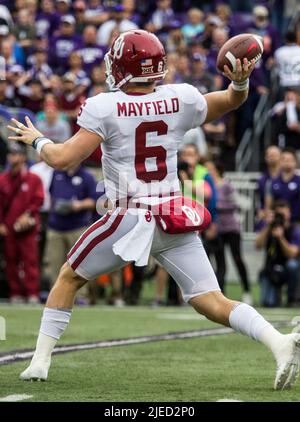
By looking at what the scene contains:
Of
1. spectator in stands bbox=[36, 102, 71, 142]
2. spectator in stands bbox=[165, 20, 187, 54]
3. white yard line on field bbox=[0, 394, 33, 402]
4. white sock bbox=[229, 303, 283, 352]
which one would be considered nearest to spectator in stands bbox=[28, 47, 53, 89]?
spectator in stands bbox=[36, 102, 71, 142]

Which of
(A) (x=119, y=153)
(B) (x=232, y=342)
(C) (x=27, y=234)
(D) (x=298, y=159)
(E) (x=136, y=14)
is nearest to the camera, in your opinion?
(A) (x=119, y=153)

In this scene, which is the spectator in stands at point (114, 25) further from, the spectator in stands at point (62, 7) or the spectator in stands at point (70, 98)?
the spectator in stands at point (70, 98)

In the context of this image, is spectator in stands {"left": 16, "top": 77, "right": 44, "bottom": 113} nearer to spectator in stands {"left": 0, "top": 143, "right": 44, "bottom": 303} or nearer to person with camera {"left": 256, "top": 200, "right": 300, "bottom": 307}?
spectator in stands {"left": 0, "top": 143, "right": 44, "bottom": 303}

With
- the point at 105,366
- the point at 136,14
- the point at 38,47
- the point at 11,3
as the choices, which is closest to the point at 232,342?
the point at 105,366

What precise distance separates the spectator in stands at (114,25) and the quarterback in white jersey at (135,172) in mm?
10965

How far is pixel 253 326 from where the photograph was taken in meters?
5.80

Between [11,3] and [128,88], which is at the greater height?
[128,88]

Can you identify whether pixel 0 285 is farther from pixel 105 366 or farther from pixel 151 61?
pixel 151 61

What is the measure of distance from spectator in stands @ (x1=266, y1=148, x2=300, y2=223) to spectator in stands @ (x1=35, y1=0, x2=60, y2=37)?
592 centimetres

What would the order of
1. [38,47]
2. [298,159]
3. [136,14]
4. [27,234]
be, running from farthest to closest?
[136,14] < [38,47] < [298,159] < [27,234]

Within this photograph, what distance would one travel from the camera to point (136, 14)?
18328mm

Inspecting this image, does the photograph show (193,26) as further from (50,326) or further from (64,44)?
(50,326)

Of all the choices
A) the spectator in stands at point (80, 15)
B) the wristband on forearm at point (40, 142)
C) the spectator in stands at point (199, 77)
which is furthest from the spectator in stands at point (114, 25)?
the wristband on forearm at point (40, 142)

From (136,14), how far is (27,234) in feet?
20.7
